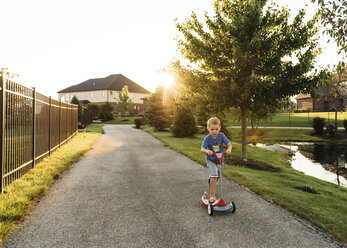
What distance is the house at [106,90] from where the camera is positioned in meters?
69.7

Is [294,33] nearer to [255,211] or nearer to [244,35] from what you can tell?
[244,35]

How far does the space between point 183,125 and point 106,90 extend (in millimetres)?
54957

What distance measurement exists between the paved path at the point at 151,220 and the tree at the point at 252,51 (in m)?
3.68

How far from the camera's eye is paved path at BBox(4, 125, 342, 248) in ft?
10.3

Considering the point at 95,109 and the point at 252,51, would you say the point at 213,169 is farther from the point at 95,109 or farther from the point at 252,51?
the point at 95,109

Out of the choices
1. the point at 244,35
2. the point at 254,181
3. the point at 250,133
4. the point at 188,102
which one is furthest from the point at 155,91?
the point at 254,181

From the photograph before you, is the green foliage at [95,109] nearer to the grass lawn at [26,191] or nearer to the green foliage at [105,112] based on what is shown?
the green foliage at [105,112]

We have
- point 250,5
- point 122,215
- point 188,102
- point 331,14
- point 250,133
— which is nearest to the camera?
point 122,215

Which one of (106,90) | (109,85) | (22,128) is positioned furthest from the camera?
(109,85)

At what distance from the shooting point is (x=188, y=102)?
32.8 ft

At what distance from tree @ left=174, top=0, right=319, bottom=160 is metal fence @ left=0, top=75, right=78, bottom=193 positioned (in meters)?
5.50

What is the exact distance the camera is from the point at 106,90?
69.0m

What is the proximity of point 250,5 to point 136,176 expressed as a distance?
625cm

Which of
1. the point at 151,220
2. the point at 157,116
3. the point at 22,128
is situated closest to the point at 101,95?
the point at 157,116
